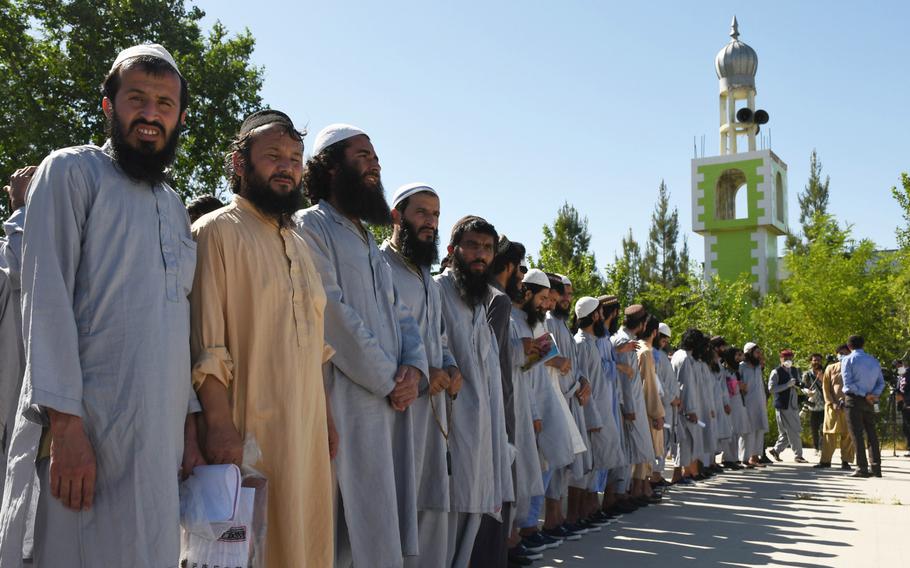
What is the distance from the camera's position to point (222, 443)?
2.92 meters

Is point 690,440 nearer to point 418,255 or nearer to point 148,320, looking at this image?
point 418,255

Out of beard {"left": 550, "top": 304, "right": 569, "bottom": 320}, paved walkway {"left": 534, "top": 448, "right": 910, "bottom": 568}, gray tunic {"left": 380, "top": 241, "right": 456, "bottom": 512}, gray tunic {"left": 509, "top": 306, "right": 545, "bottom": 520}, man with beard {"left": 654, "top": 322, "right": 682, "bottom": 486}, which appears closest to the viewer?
gray tunic {"left": 380, "top": 241, "right": 456, "bottom": 512}

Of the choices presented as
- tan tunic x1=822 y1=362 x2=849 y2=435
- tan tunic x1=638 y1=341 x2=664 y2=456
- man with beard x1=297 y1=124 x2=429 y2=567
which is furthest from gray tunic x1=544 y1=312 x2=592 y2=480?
tan tunic x1=822 y1=362 x2=849 y2=435

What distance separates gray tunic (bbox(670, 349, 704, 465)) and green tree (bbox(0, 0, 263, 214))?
9311 mm

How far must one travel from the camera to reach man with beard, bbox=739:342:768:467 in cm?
1600

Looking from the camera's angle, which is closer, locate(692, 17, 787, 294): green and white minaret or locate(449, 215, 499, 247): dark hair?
locate(449, 215, 499, 247): dark hair

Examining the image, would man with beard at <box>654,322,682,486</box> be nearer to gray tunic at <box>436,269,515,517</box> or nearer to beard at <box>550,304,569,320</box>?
beard at <box>550,304,569,320</box>

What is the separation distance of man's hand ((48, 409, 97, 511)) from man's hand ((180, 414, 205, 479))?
0.37m

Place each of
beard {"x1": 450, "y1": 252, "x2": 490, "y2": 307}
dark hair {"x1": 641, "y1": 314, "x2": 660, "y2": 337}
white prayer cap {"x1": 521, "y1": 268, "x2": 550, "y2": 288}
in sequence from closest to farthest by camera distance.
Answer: beard {"x1": 450, "y1": 252, "x2": 490, "y2": 307}, white prayer cap {"x1": 521, "y1": 268, "x2": 550, "y2": 288}, dark hair {"x1": 641, "y1": 314, "x2": 660, "y2": 337}

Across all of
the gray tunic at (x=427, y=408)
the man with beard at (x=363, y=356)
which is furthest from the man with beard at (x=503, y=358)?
the man with beard at (x=363, y=356)

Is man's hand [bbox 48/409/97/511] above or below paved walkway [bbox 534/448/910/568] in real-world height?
above

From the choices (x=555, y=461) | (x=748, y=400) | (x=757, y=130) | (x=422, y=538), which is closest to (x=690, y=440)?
(x=748, y=400)

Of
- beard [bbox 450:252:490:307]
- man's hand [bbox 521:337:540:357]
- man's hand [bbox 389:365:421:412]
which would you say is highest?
beard [bbox 450:252:490:307]

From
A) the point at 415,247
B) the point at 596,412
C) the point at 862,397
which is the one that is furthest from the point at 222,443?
the point at 862,397
